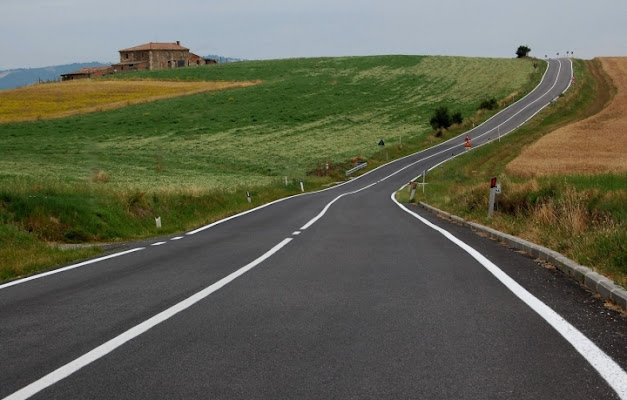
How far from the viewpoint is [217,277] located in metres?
8.98

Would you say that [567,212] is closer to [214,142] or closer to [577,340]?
[577,340]

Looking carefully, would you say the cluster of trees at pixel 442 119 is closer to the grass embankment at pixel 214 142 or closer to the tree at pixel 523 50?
the grass embankment at pixel 214 142

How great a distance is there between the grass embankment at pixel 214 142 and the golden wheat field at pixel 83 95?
3.82 metres

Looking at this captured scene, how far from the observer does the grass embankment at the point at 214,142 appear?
17.2m

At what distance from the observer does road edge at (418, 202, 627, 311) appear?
6602 mm

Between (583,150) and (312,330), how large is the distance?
127ft

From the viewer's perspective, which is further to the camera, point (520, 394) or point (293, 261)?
point (293, 261)

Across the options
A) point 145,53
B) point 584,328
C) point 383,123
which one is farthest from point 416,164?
point 145,53

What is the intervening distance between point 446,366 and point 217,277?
483 centimetres

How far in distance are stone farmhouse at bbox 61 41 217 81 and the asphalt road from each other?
143 meters

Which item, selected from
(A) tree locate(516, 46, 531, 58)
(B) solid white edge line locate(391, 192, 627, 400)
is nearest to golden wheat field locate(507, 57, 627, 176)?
(B) solid white edge line locate(391, 192, 627, 400)

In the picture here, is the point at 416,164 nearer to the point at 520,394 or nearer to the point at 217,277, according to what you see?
the point at 217,277

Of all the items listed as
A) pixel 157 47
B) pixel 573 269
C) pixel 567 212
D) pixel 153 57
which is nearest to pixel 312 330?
pixel 573 269

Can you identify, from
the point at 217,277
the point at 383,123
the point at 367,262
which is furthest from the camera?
the point at 383,123
